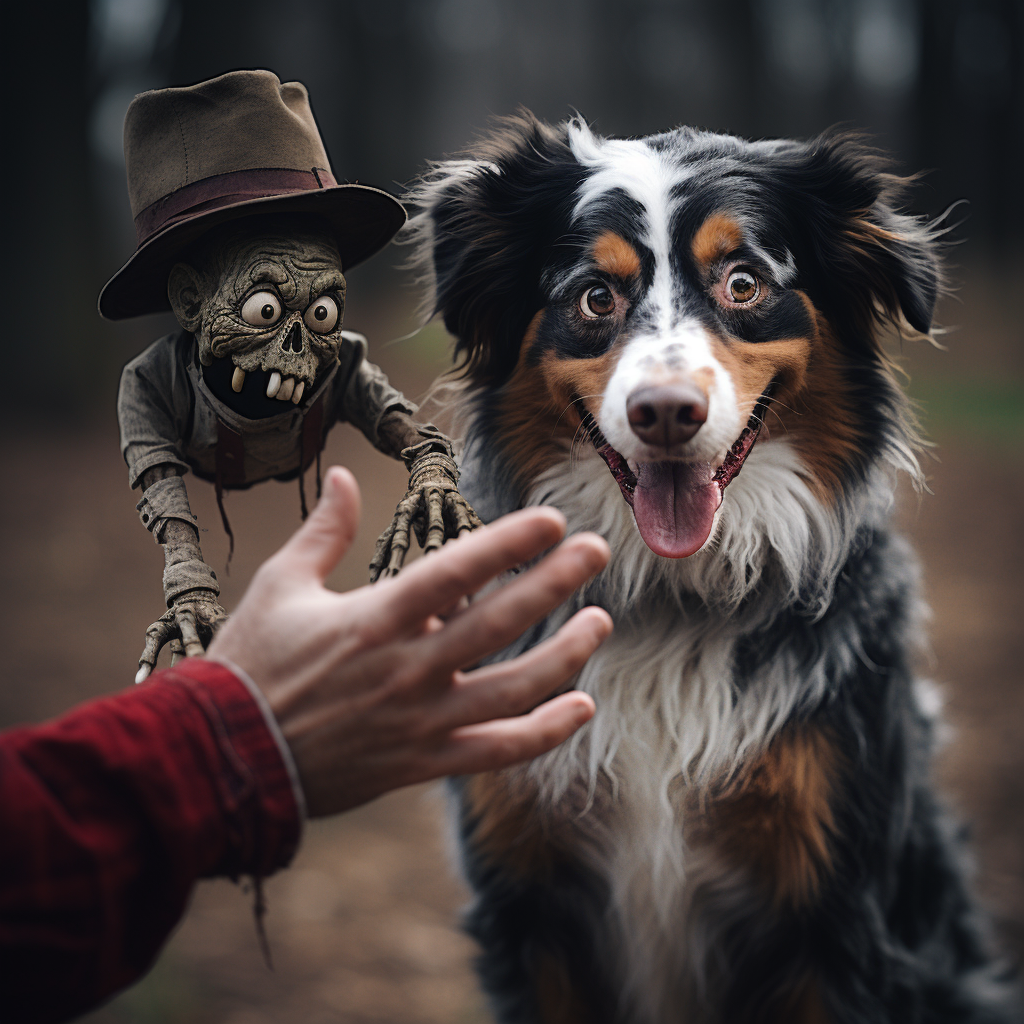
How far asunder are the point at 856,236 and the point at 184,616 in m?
1.22

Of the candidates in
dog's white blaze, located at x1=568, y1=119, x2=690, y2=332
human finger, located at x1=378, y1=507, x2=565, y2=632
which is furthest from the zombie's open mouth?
dog's white blaze, located at x1=568, y1=119, x2=690, y2=332

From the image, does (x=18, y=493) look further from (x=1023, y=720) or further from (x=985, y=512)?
(x=985, y=512)

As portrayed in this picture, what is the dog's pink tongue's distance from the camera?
128 centimetres

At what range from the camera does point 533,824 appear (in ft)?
6.74

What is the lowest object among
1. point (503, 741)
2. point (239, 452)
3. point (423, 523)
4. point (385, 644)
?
point (503, 741)

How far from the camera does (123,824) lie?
2.98 feet

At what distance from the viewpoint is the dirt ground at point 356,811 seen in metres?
3.98

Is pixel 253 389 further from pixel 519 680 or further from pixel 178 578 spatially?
pixel 519 680

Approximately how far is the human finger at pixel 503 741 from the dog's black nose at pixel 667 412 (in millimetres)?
385

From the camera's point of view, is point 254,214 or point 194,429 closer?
point 254,214

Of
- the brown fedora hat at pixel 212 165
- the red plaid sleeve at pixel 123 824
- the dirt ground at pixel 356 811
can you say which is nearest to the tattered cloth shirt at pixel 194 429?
the brown fedora hat at pixel 212 165

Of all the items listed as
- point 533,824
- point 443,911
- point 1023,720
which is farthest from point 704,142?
point 1023,720

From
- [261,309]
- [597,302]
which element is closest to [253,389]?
[261,309]

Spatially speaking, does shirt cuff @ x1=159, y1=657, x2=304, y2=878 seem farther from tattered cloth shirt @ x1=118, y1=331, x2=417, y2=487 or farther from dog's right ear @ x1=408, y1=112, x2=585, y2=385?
dog's right ear @ x1=408, y1=112, x2=585, y2=385
